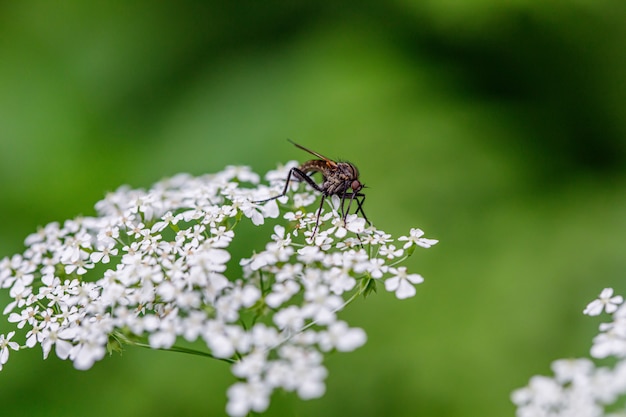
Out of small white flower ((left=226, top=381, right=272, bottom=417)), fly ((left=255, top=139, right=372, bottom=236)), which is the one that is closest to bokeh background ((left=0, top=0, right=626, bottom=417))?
fly ((left=255, top=139, right=372, bottom=236))

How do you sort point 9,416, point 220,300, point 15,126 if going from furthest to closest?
point 15,126 < point 9,416 < point 220,300

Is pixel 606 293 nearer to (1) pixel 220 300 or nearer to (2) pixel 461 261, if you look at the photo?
(1) pixel 220 300

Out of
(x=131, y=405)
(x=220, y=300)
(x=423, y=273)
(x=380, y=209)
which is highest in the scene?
(x=380, y=209)

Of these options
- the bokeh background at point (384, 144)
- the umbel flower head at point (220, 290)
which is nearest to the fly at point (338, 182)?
the umbel flower head at point (220, 290)

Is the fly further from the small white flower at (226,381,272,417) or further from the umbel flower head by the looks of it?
the small white flower at (226,381,272,417)

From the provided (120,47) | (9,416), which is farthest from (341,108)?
(9,416)

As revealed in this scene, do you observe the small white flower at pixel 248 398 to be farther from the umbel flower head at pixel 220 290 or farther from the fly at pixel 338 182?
the fly at pixel 338 182

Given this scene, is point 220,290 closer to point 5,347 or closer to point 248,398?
point 248,398
